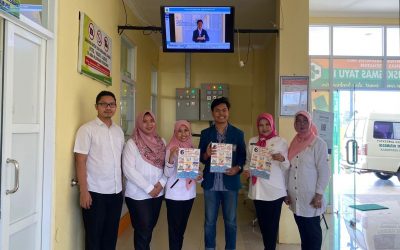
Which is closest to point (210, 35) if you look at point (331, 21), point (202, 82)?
point (202, 82)

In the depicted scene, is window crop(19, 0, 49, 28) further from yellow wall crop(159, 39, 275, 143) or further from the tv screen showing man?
yellow wall crop(159, 39, 275, 143)

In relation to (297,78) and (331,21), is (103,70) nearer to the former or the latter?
(297,78)

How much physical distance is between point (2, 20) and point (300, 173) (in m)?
2.31

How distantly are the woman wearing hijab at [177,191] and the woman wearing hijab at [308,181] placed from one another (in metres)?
0.80

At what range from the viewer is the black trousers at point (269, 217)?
2838mm

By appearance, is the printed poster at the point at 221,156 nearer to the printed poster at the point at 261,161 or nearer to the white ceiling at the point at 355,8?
the printed poster at the point at 261,161

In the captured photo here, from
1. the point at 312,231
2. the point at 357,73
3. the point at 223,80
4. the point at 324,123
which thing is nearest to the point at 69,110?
the point at 312,231

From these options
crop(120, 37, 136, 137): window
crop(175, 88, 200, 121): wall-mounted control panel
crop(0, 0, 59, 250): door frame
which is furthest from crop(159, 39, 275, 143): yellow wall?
crop(0, 0, 59, 250): door frame

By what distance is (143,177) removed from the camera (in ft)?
8.86

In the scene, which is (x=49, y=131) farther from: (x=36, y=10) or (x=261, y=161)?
(x=261, y=161)

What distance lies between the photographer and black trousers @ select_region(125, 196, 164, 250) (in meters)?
2.73

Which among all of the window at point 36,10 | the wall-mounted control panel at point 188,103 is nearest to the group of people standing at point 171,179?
the window at point 36,10

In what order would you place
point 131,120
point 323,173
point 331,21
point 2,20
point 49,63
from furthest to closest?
point 331,21, point 131,120, point 323,173, point 49,63, point 2,20

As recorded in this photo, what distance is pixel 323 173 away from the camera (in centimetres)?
267
